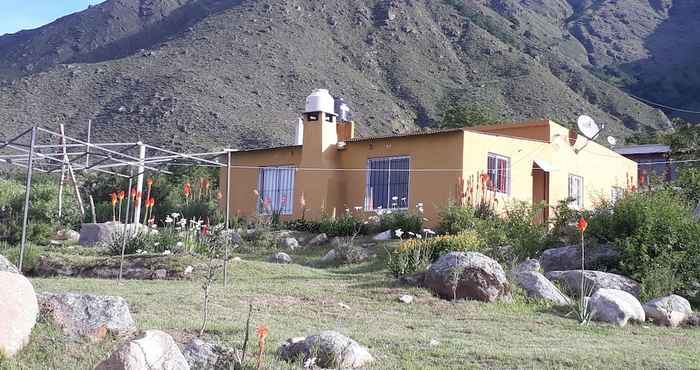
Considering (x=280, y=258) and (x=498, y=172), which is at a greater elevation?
(x=498, y=172)

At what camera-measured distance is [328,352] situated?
6926 millimetres

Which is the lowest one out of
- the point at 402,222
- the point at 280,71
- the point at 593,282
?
the point at 593,282

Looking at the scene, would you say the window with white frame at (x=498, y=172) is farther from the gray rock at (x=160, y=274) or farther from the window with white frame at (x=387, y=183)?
the gray rock at (x=160, y=274)

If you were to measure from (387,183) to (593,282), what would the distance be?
33.1 ft

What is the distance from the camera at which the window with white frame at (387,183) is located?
21.4 m

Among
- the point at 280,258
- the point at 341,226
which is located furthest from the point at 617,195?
the point at 280,258

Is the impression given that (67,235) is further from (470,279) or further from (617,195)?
(617,195)

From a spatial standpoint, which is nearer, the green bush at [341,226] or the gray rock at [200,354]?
the gray rock at [200,354]

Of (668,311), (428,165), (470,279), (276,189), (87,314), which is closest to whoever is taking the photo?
(87,314)

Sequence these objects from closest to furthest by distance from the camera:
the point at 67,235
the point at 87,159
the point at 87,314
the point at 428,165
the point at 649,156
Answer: the point at 87,314 < the point at 87,159 < the point at 67,235 < the point at 428,165 < the point at 649,156

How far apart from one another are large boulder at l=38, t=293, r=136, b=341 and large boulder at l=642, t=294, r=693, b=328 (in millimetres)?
6982

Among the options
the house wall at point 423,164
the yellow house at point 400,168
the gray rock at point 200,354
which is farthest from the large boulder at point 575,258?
the gray rock at point 200,354

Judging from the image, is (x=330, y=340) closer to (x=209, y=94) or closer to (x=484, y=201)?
(x=484, y=201)

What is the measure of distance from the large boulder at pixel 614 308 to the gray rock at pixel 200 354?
570 centimetres
